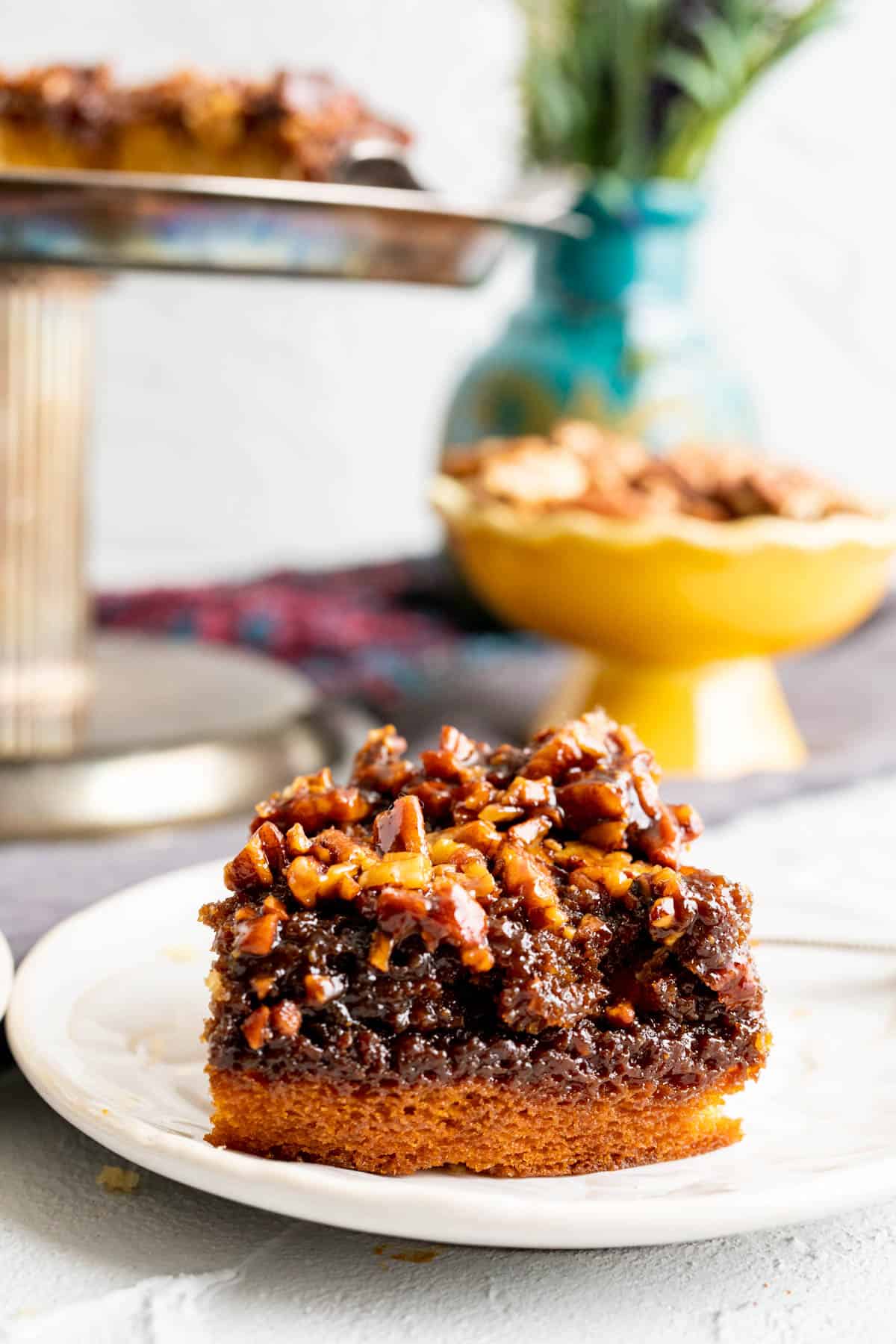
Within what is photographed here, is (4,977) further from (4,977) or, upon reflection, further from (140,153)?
(140,153)

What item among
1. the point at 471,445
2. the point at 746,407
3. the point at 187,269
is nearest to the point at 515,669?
the point at 471,445

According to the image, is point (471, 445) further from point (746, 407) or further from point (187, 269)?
point (187, 269)

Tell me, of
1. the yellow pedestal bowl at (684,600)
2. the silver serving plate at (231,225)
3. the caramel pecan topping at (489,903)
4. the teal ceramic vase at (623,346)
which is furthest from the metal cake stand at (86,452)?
the caramel pecan topping at (489,903)

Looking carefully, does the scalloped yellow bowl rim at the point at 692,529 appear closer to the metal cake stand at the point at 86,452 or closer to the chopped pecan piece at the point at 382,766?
the metal cake stand at the point at 86,452

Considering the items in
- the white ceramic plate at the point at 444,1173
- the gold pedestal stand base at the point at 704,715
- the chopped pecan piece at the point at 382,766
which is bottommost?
the gold pedestal stand base at the point at 704,715

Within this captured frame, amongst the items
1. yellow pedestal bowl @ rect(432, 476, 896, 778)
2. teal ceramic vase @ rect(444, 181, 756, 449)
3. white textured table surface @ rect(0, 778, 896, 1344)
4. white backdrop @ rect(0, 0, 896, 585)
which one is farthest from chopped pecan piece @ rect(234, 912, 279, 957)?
white backdrop @ rect(0, 0, 896, 585)

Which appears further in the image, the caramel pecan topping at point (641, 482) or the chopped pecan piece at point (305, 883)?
the caramel pecan topping at point (641, 482)

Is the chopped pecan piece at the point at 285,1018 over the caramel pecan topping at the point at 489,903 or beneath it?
beneath
